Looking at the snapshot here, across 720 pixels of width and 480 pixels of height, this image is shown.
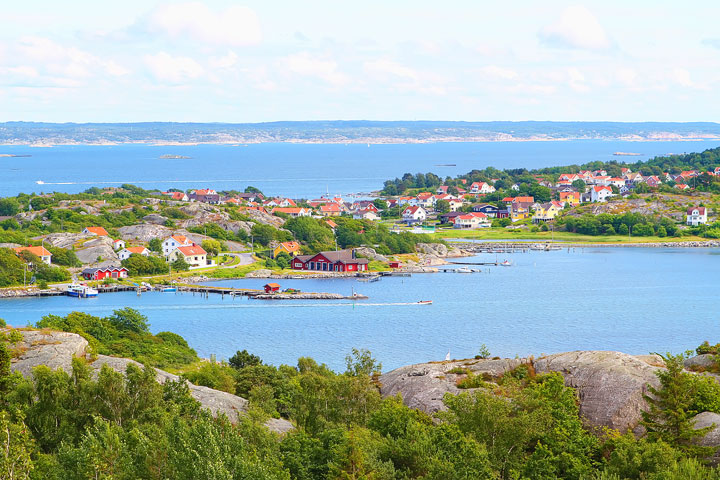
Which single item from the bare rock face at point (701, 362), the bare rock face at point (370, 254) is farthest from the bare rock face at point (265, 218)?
the bare rock face at point (701, 362)

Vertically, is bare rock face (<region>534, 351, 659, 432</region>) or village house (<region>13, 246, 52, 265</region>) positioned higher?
bare rock face (<region>534, 351, 659, 432</region>)

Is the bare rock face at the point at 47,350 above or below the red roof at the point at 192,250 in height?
above

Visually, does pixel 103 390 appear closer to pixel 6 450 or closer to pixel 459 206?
pixel 6 450

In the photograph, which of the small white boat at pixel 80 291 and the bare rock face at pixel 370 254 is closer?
the small white boat at pixel 80 291

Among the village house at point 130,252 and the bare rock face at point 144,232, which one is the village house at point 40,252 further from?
the bare rock face at point 144,232

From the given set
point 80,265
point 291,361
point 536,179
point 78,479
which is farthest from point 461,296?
point 536,179

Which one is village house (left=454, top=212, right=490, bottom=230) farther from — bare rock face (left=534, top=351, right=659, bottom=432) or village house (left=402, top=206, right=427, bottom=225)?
bare rock face (left=534, top=351, right=659, bottom=432)

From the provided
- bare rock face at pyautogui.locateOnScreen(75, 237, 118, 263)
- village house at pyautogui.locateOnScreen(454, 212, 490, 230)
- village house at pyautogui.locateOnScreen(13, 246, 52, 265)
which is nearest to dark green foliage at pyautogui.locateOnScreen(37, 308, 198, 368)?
village house at pyautogui.locateOnScreen(13, 246, 52, 265)
